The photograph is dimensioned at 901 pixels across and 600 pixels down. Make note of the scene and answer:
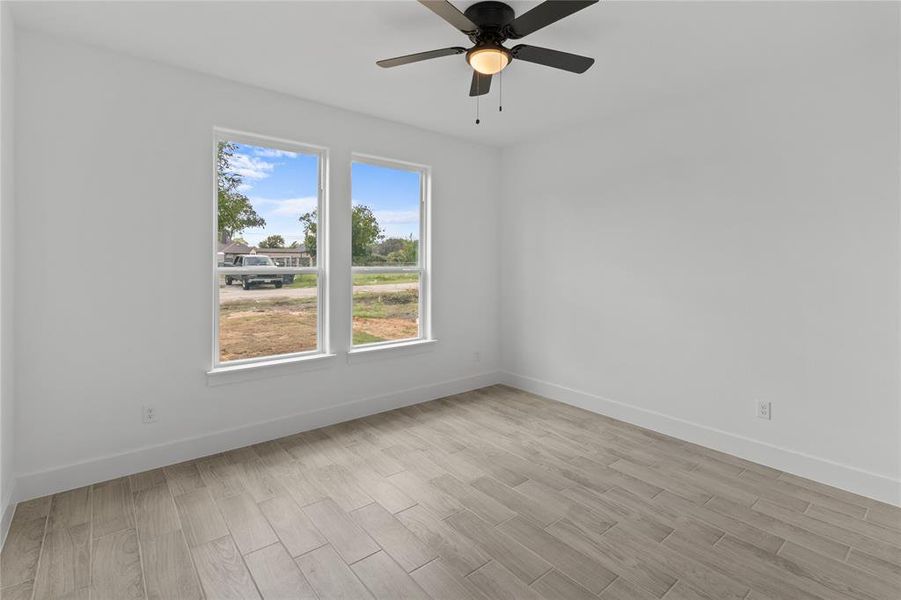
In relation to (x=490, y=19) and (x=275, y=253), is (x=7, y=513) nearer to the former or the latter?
(x=275, y=253)

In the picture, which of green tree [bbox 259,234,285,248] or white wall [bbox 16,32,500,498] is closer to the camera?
white wall [bbox 16,32,500,498]

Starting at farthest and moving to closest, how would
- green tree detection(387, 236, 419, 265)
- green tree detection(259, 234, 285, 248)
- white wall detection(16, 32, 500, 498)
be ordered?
1. green tree detection(387, 236, 419, 265)
2. green tree detection(259, 234, 285, 248)
3. white wall detection(16, 32, 500, 498)

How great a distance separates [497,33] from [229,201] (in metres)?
2.30

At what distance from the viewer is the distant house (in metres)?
3.33

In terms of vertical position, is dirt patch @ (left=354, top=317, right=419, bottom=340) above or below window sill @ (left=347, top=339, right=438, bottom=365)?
above

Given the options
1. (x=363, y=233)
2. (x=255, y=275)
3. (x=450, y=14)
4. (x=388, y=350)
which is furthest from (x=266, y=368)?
(x=450, y=14)

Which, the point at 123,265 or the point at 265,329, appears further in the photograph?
the point at 265,329

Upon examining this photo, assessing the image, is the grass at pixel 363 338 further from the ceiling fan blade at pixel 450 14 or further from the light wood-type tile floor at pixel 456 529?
the ceiling fan blade at pixel 450 14

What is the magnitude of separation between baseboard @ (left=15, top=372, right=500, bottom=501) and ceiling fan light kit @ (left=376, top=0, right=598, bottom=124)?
2734 millimetres

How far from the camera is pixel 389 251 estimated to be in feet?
14.0

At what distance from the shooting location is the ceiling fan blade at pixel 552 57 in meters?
2.29

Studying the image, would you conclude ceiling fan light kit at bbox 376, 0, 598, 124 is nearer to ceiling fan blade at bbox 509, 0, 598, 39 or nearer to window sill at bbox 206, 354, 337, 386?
ceiling fan blade at bbox 509, 0, 598, 39

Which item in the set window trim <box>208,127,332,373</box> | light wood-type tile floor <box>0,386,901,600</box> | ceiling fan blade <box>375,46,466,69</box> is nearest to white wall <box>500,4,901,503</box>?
light wood-type tile floor <box>0,386,901,600</box>

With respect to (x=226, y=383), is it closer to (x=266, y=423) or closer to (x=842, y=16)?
(x=266, y=423)
